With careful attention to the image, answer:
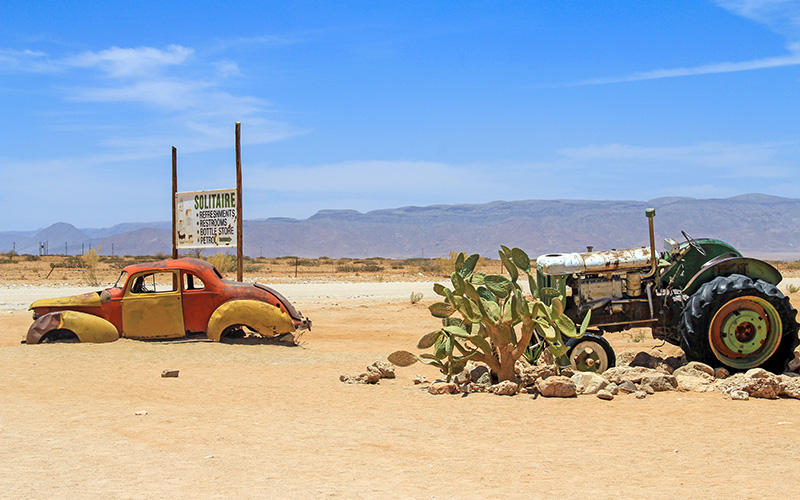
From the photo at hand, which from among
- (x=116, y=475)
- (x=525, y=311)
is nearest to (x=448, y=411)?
(x=525, y=311)

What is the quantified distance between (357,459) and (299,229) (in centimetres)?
18543

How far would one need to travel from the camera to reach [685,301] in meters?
10.8

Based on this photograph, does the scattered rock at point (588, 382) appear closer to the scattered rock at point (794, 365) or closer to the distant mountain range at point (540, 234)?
the scattered rock at point (794, 365)

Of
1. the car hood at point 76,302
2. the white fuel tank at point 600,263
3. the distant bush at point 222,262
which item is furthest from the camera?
the distant bush at point 222,262

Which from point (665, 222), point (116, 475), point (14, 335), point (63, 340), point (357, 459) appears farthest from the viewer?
point (665, 222)

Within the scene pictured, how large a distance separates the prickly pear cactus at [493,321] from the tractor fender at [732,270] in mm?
2062

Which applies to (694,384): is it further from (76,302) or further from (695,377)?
(76,302)

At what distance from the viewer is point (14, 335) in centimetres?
1684

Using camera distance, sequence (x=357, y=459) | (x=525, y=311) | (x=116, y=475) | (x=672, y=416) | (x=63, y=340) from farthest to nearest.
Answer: (x=63, y=340), (x=525, y=311), (x=672, y=416), (x=357, y=459), (x=116, y=475)

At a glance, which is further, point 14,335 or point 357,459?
point 14,335

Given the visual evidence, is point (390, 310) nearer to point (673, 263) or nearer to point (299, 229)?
point (673, 263)

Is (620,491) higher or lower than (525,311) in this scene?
lower

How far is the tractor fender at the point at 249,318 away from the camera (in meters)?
14.0

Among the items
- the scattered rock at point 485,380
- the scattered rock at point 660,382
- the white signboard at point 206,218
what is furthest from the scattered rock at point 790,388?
the white signboard at point 206,218
